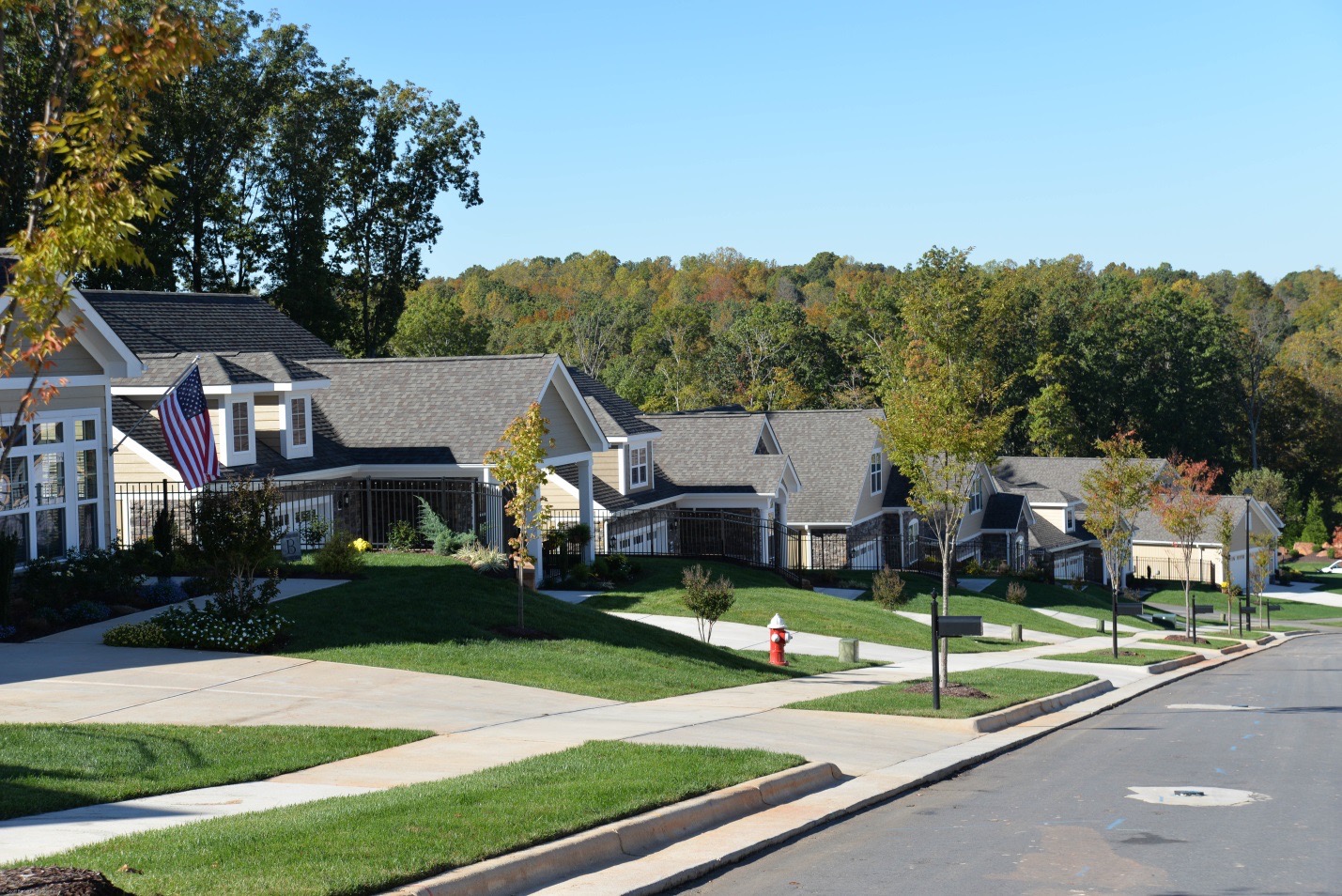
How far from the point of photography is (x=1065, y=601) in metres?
50.4

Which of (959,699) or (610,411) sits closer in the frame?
(959,699)

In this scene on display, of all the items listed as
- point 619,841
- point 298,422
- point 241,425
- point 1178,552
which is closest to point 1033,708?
point 619,841

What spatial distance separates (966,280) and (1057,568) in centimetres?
2434

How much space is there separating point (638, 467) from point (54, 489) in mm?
22553

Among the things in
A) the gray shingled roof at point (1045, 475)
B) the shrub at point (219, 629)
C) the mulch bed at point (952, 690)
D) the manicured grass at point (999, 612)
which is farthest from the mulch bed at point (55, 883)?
the gray shingled roof at point (1045, 475)

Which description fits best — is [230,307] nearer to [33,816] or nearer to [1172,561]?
[33,816]

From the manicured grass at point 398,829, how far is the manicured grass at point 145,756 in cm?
153

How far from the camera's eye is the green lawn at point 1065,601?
4731cm

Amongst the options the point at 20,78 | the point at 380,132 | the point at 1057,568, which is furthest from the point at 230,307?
the point at 1057,568

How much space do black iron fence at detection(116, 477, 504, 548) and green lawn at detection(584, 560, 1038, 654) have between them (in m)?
3.49

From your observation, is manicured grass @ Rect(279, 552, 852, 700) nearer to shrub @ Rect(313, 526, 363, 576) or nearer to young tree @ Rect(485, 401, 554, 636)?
shrub @ Rect(313, 526, 363, 576)

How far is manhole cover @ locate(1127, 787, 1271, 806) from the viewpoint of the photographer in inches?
461

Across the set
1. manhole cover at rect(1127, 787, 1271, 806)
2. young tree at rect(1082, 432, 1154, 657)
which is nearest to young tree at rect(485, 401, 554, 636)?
manhole cover at rect(1127, 787, 1271, 806)

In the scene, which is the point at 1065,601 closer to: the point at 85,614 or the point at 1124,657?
the point at 1124,657
